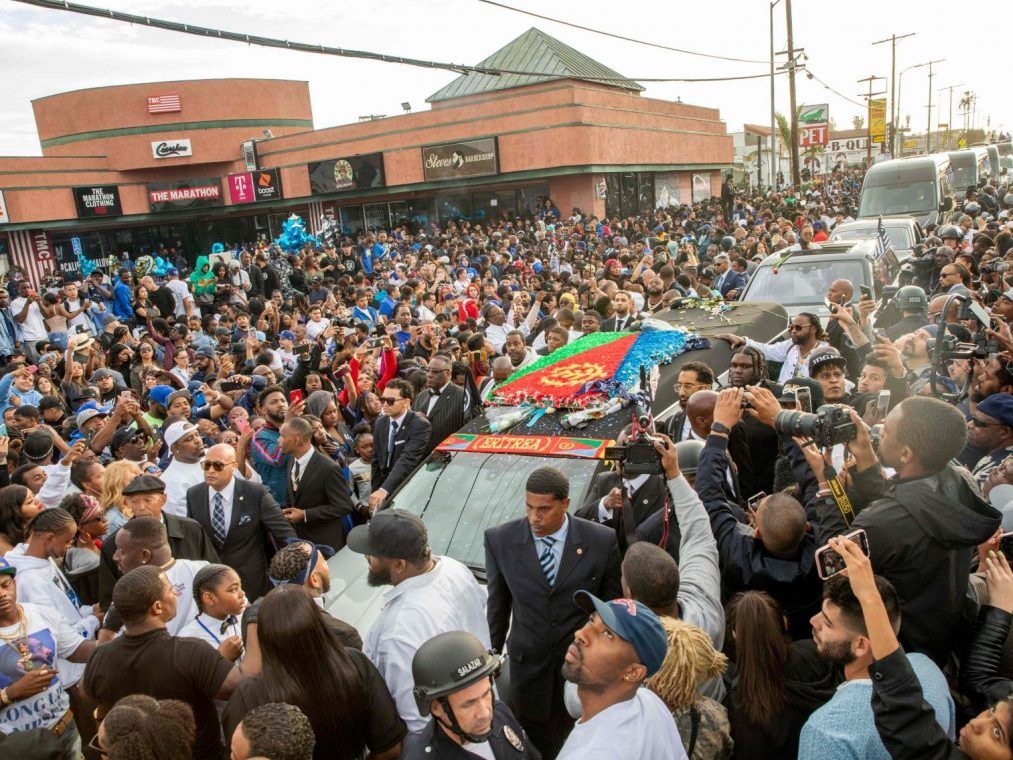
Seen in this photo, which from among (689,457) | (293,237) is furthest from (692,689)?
(293,237)

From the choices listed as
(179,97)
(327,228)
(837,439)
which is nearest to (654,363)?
(837,439)

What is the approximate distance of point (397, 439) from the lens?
20.7ft

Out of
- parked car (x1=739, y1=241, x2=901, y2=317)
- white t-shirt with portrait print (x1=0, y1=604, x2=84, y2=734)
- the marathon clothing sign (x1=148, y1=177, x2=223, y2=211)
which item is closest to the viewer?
white t-shirt with portrait print (x1=0, y1=604, x2=84, y2=734)

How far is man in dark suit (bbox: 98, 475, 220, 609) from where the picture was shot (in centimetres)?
448

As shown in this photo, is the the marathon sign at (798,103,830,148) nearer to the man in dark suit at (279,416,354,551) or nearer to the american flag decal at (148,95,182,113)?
the american flag decal at (148,95,182,113)

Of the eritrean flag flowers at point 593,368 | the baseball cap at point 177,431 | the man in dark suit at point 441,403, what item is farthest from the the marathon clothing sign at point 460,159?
the baseball cap at point 177,431

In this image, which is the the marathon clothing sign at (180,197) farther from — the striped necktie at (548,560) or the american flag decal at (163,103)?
the striped necktie at (548,560)

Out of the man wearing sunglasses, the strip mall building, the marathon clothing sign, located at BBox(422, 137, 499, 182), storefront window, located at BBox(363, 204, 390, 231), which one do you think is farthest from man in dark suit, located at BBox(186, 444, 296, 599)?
storefront window, located at BBox(363, 204, 390, 231)

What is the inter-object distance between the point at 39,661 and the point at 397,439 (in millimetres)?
3102

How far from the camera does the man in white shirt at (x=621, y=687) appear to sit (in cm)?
224

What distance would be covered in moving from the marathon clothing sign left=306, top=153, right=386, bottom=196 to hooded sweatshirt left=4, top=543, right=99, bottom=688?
2769cm

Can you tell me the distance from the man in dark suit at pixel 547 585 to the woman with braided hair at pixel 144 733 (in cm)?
162

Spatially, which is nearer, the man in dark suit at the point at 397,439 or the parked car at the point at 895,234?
the man in dark suit at the point at 397,439

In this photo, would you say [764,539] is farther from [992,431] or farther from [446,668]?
[992,431]
